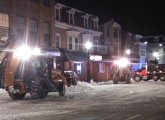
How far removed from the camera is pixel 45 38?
4400cm

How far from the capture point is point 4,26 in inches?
1437

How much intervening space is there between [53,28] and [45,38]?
1.64 metres

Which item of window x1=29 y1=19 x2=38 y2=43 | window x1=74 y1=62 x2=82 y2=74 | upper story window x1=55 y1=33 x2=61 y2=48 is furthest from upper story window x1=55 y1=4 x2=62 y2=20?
window x1=29 y1=19 x2=38 y2=43

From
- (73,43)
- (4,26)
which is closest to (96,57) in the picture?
(73,43)

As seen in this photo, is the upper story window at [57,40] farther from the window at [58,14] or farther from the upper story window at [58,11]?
the upper story window at [58,11]

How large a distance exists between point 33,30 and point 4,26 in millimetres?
5284

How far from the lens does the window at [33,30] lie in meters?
40.9

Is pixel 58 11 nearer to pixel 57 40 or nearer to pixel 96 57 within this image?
pixel 57 40

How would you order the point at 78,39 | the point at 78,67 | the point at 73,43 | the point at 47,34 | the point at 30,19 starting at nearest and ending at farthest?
the point at 30,19 → the point at 47,34 → the point at 78,67 → the point at 73,43 → the point at 78,39

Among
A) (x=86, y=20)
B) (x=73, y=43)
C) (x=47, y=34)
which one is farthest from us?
(x=86, y=20)

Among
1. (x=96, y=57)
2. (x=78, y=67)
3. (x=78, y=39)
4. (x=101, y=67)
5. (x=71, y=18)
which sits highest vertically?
(x=71, y=18)

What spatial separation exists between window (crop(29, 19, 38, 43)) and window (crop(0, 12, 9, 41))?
4141 millimetres

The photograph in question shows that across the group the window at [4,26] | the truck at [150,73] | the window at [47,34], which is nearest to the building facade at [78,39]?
the window at [47,34]

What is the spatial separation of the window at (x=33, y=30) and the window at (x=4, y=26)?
4.14 metres
